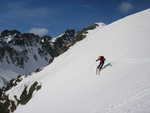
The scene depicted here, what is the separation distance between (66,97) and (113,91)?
898cm

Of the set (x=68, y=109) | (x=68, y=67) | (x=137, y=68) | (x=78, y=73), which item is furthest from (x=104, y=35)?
(x=68, y=109)

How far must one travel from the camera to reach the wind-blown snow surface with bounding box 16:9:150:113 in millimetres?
23359

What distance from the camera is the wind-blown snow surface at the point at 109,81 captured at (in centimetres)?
2336

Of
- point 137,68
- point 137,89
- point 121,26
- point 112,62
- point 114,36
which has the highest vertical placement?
point 121,26

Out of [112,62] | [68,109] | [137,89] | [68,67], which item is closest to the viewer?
[137,89]

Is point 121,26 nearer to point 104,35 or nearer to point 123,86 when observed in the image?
point 104,35

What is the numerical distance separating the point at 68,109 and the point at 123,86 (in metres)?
7.83

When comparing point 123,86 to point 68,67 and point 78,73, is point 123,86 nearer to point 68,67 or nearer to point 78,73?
point 78,73

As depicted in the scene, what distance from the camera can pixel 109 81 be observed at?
98.9ft

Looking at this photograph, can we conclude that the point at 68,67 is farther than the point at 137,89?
Yes

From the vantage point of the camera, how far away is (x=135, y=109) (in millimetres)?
18719

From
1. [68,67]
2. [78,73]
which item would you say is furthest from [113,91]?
[68,67]

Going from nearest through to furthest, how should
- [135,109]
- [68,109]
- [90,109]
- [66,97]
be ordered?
Result: [135,109], [90,109], [68,109], [66,97]

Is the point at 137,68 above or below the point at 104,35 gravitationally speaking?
below
